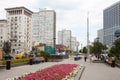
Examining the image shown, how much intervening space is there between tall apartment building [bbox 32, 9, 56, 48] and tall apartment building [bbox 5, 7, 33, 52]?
765 centimetres

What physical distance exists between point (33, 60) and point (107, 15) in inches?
1915

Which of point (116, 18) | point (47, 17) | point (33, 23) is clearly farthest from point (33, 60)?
point (33, 23)

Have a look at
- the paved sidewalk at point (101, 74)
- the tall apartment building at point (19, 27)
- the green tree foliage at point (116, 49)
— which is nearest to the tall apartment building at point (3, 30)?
the tall apartment building at point (19, 27)

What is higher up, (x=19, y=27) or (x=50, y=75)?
(x=19, y=27)

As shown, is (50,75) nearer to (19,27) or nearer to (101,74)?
(101,74)

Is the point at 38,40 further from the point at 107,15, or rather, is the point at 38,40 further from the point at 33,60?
the point at 33,60

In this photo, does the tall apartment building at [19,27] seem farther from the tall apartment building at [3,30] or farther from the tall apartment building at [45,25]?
the tall apartment building at [45,25]

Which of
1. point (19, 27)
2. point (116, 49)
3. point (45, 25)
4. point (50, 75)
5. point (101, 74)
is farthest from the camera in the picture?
point (45, 25)

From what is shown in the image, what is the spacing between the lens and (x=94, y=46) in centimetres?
5375

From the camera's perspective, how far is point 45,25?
13762cm

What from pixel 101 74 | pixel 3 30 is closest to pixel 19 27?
pixel 3 30

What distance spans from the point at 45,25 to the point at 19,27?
47.5 ft

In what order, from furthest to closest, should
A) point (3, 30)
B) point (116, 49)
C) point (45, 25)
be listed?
point (45, 25) → point (3, 30) → point (116, 49)

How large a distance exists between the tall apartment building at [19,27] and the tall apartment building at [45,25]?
7648 millimetres
